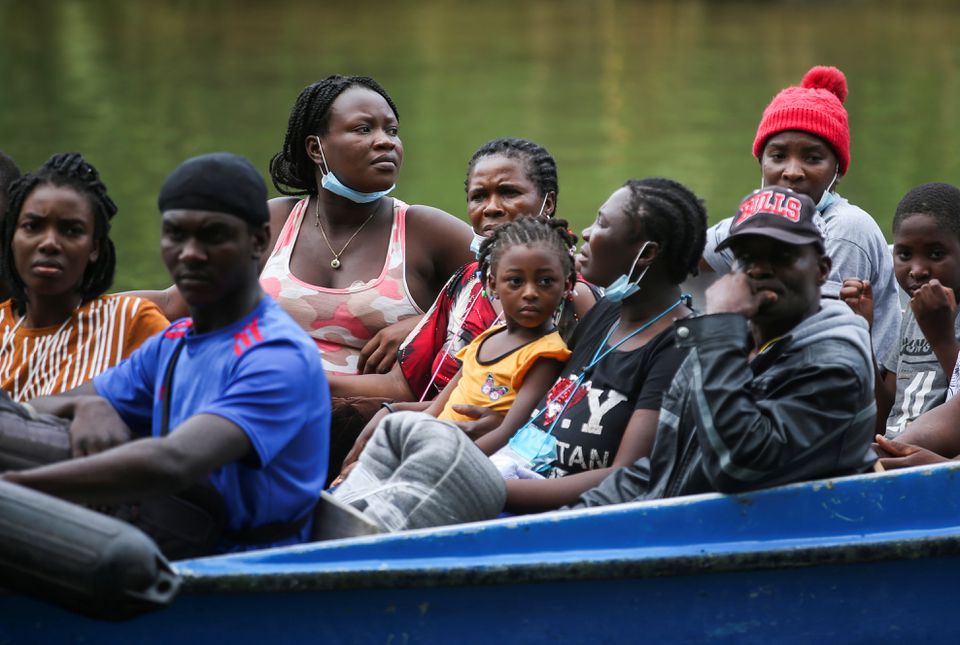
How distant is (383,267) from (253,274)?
65.8 inches

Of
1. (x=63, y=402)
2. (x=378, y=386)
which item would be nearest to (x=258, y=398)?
(x=63, y=402)

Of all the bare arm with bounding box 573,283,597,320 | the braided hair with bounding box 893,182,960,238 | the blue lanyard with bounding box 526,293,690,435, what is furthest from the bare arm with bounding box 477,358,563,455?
the braided hair with bounding box 893,182,960,238

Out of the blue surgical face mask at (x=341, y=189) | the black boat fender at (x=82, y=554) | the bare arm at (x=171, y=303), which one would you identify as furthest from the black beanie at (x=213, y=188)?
the bare arm at (x=171, y=303)

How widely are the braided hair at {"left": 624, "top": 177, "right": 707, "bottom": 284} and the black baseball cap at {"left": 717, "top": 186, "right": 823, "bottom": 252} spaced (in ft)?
0.88

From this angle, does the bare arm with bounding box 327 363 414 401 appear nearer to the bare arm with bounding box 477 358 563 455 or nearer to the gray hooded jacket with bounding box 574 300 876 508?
the bare arm with bounding box 477 358 563 455

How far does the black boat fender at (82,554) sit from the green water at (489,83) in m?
7.16

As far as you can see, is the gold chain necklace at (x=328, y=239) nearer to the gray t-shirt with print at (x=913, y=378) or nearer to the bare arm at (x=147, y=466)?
the gray t-shirt with print at (x=913, y=378)

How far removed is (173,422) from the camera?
3043 millimetres

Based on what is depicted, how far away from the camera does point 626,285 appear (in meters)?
3.58

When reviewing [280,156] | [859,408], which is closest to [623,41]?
[280,156]

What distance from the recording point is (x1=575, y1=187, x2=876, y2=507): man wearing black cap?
121 inches

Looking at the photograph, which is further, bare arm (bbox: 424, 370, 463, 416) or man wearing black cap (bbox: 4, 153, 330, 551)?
bare arm (bbox: 424, 370, 463, 416)

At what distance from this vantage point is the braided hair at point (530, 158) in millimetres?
4426

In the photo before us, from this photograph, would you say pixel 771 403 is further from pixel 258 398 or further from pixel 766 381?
pixel 258 398
